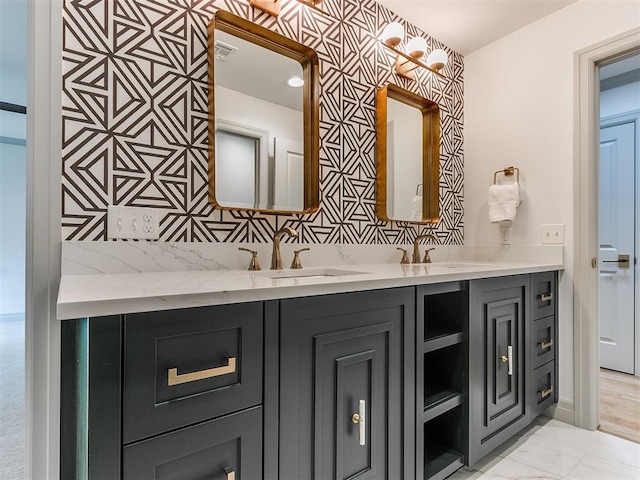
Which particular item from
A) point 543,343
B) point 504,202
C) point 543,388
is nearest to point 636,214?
point 504,202

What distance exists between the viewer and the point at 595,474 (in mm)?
1523

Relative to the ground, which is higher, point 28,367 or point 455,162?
point 455,162

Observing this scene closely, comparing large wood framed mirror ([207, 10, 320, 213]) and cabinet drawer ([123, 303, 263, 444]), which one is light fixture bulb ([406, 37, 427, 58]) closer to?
large wood framed mirror ([207, 10, 320, 213])

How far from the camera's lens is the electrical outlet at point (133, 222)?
1210 millimetres

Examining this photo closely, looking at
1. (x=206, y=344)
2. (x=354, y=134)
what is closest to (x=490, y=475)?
(x=206, y=344)

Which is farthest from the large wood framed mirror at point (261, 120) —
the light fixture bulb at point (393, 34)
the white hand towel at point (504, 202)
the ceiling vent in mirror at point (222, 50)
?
the white hand towel at point (504, 202)

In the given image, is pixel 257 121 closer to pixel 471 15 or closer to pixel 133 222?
pixel 133 222

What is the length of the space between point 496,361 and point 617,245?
2063 mm

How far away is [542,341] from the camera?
193 cm

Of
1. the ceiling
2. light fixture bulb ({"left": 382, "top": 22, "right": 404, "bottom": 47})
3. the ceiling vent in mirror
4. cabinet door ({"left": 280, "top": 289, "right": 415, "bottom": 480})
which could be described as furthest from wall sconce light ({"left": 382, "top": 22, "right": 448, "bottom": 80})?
cabinet door ({"left": 280, "top": 289, "right": 415, "bottom": 480})

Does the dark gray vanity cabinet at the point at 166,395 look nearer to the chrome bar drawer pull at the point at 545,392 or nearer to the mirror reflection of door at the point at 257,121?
the mirror reflection of door at the point at 257,121

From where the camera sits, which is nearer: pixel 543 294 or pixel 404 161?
pixel 543 294

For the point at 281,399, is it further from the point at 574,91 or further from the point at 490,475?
the point at 574,91

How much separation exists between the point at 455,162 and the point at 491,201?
409 millimetres
